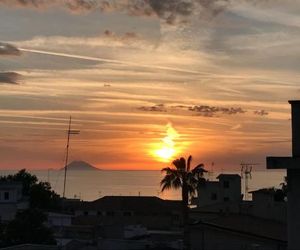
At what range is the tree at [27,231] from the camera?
41438mm

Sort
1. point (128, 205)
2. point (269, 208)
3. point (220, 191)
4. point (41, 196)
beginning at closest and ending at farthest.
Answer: point (269, 208)
point (128, 205)
point (41, 196)
point (220, 191)

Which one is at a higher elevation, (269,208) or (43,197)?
(43,197)

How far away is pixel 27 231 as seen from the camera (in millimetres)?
42344

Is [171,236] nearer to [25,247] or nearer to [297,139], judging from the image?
[25,247]

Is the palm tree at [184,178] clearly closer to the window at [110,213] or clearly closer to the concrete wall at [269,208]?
the concrete wall at [269,208]

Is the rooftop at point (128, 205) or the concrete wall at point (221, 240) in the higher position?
the rooftop at point (128, 205)

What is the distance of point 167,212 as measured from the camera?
81750 millimetres

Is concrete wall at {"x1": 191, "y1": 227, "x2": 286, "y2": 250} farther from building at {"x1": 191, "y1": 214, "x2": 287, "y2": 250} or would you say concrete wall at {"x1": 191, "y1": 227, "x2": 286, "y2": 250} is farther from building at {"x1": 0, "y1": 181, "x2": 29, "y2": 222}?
building at {"x1": 0, "y1": 181, "x2": 29, "y2": 222}

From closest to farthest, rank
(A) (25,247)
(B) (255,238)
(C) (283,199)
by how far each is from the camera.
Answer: (A) (25,247)
(B) (255,238)
(C) (283,199)

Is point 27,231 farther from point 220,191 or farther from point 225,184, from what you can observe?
point 225,184

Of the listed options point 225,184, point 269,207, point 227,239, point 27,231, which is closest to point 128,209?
point 225,184

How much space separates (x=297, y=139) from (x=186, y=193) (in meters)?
21.5

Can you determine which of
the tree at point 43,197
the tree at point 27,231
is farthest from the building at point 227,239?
the tree at point 43,197

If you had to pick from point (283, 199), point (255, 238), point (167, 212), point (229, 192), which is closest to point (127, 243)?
point (255, 238)
